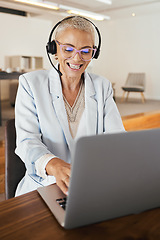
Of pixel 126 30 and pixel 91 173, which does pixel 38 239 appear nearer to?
pixel 91 173

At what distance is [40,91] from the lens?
121 centimetres

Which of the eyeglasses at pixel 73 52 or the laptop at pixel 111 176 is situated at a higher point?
the eyeglasses at pixel 73 52

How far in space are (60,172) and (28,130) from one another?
1.24 ft

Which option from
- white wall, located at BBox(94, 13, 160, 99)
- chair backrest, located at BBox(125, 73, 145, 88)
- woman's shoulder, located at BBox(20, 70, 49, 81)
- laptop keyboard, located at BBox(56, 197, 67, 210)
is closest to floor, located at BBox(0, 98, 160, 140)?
chair backrest, located at BBox(125, 73, 145, 88)

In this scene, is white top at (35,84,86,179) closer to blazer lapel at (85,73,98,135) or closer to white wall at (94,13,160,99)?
blazer lapel at (85,73,98,135)

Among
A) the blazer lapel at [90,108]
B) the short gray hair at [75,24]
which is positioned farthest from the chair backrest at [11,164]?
the short gray hair at [75,24]

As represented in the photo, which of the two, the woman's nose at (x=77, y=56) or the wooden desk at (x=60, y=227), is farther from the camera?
the woman's nose at (x=77, y=56)

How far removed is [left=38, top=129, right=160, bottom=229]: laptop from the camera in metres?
0.50

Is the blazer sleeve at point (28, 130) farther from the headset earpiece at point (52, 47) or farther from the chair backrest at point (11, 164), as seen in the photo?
the headset earpiece at point (52, 47)

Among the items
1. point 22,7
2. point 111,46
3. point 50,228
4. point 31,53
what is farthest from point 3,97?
point 50,228

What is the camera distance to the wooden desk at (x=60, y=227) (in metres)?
0.56

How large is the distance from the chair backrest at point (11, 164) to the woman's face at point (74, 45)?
339 millimetres

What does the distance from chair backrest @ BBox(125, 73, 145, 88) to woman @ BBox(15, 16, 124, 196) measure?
25.2 feet

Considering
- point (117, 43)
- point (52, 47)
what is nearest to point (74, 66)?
point (52, 47)
